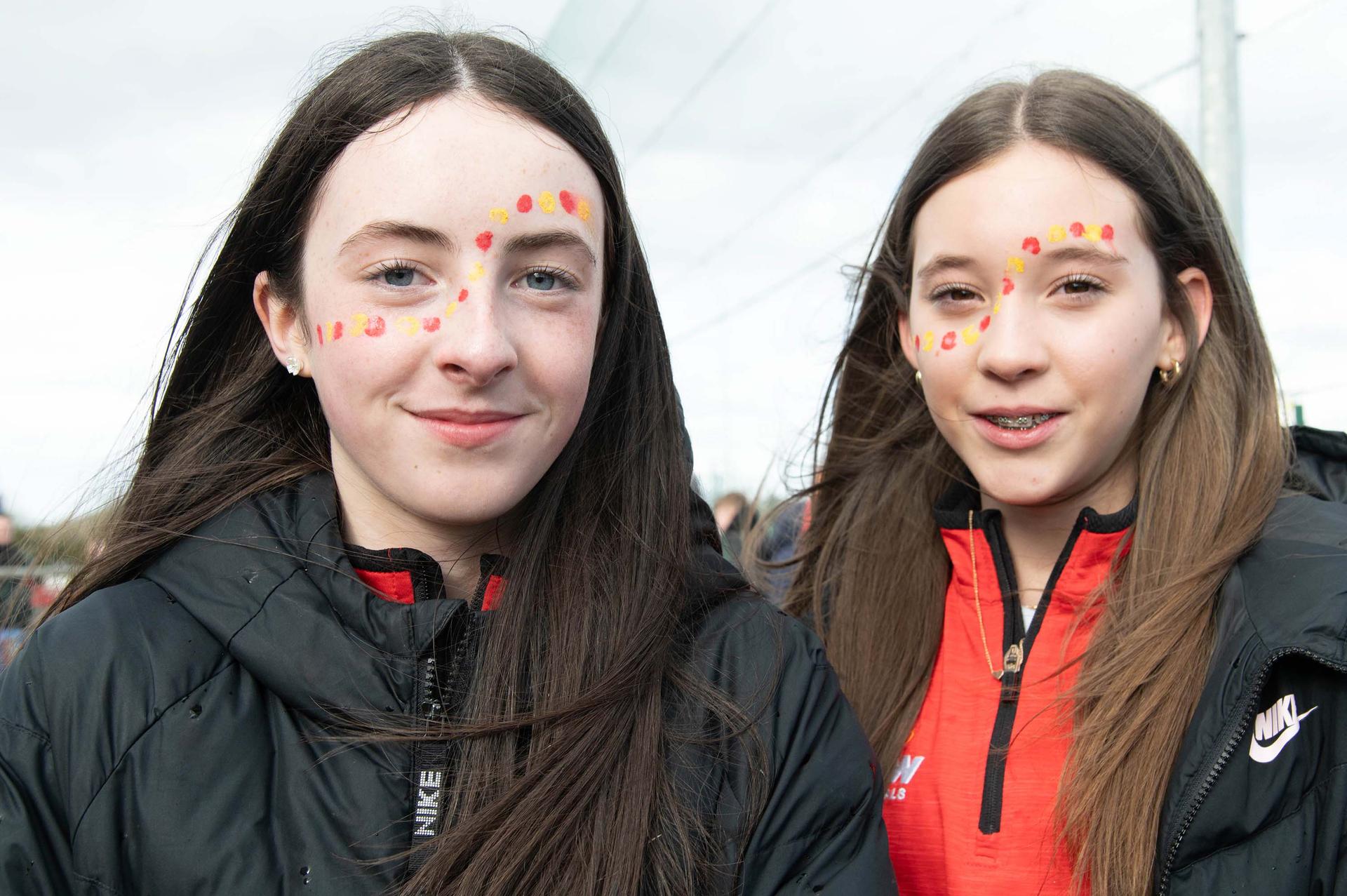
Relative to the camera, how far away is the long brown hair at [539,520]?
1.53 meters

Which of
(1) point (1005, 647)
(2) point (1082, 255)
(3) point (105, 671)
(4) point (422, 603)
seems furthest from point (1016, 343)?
(3) point (105, 671)

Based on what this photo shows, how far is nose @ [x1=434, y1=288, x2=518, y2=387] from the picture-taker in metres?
1.59

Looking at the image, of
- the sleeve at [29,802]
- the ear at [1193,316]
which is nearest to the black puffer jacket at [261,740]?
the sleeve at [29,802]

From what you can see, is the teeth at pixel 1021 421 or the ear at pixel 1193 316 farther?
the ear at pixel 1193 316

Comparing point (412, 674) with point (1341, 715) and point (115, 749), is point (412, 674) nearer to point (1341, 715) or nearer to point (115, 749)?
point (115, 749)

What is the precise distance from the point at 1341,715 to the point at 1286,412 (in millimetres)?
834

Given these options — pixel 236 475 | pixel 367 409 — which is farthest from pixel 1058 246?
pixel 236 475

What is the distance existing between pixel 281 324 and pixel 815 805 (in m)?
1.06

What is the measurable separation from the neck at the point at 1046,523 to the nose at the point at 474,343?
1043mm

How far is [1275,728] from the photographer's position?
169 cm

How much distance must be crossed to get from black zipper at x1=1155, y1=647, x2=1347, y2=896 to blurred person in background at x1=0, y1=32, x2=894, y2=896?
17.2 inches

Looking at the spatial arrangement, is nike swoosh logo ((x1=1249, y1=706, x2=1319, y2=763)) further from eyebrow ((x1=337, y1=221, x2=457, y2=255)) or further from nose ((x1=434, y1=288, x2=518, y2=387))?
eyebrow ((x1=337, y1=221, x2=457, y2=255))

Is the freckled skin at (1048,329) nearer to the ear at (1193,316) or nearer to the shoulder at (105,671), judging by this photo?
the ear at (1193,316)

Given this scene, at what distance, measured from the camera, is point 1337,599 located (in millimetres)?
1685
